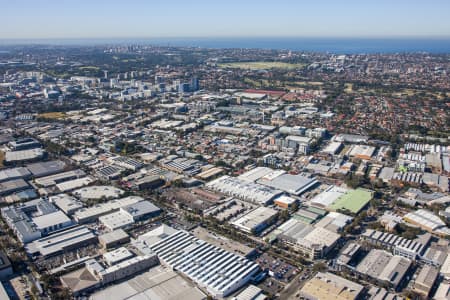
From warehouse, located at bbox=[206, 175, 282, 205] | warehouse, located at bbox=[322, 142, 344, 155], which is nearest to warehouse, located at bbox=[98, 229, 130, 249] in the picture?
warehouse, located at bbox=[206, 175, 282, 205]

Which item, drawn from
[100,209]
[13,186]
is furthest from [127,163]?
[13,186]

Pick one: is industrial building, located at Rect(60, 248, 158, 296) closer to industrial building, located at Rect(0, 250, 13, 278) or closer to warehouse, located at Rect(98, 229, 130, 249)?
warehouse, located at Rect(98, 229, 130, 249)

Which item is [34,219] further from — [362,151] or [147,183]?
[362,151]

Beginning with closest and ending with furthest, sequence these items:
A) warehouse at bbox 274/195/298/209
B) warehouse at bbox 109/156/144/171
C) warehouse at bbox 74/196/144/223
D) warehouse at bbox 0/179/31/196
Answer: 1. warehouse at bbox 74/196/144/223
2. warehouse at bbox 274/195/298/209
3. warehouse at bbox 0/179/31/196
4. warehouse at bbox 109/156/144/171

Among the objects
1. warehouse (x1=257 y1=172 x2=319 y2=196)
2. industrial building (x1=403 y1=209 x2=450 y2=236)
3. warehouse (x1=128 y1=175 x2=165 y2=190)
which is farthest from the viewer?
warehouse (x1=128 y1=175 x2=165 y2=190)

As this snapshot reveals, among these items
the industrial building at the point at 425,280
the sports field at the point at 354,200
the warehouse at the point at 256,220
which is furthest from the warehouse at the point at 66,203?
the industrial building at the point at 425,280

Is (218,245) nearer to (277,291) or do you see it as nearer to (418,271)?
(277,291)

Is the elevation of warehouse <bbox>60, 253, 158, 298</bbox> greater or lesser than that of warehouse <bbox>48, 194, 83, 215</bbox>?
lesser
